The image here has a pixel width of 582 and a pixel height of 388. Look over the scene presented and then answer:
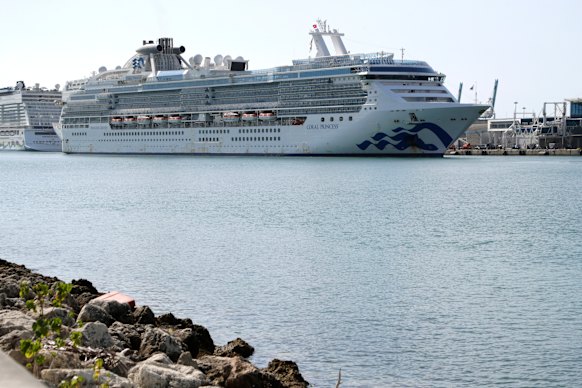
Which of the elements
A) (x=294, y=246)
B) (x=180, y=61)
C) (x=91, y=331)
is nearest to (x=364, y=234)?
(x=294, y=246)

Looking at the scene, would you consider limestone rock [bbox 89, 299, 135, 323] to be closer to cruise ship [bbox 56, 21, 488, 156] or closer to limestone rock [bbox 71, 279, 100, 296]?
limestone rock [bbox 71, 279, 100, 296]

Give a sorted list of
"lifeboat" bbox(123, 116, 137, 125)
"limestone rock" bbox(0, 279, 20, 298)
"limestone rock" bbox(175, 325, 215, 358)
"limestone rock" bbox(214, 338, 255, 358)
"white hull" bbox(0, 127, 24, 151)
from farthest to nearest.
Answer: "white hull" bbox(0, 127, 24, 151) → "lifeboat" bbox(123, 116, 137, 125) → "limestone rock" bbox(0, 279, 20, 298) → "limestone rock" bbox(214, 338, 255, 358) → "limestone rock" bbox(175, 325, 215, 358)

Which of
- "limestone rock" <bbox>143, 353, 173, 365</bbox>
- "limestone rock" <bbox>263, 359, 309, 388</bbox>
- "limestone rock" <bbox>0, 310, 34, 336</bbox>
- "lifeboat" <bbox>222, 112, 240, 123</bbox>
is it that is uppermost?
"lifeboat" <bbox>222, 112, 240, 123</bbox>

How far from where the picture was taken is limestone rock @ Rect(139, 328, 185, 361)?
8.53 metres

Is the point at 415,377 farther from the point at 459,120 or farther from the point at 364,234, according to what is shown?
the point at 459,120

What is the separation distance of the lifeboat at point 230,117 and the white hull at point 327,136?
1.22 ft

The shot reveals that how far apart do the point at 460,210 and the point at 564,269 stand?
12.0 m

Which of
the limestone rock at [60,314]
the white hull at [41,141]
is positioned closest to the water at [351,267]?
the limestone rock at [60,314]

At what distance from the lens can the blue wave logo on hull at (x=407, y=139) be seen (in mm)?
54844

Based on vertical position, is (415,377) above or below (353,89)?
below

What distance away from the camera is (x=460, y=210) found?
2788 centimetres

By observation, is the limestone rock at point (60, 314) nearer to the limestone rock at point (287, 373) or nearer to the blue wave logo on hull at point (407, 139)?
the limestone rock at point (287, 373)

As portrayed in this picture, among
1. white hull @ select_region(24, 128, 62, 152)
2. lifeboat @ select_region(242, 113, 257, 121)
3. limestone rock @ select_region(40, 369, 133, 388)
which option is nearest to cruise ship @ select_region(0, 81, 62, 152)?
white hull @ select_region(24, 128, 62, 152)

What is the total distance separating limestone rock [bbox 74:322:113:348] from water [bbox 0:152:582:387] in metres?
2.01
